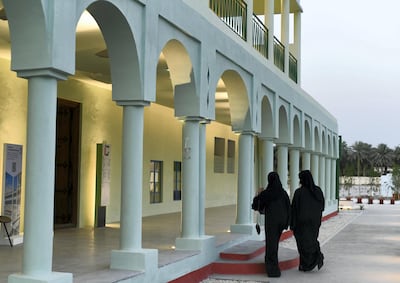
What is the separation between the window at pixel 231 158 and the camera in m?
26.5

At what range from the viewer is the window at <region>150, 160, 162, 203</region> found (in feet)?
60.2

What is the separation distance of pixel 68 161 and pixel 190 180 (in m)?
5.19

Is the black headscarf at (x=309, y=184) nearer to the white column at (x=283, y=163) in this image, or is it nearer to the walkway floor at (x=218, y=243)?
the walkway floor at (x=218, y=243)

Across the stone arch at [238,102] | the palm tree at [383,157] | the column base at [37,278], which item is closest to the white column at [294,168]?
the stone arch at [238,102]

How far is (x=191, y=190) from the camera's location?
998cm

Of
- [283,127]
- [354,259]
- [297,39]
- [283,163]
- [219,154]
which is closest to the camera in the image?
[354,259]

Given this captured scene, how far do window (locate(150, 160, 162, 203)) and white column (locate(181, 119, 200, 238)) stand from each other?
329 inches

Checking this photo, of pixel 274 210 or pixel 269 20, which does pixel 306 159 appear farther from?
pixel 274 210

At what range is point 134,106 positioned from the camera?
800cm

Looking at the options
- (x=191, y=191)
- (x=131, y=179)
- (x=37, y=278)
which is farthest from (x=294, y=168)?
(x=37, y=278)

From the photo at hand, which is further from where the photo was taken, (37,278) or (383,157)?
(383,157)

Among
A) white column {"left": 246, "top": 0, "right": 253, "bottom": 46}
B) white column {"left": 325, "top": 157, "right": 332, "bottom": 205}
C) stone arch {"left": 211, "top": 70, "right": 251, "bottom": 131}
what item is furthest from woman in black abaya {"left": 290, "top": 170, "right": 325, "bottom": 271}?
white column {"left": 325, "top": 157, "right": 332, "bottom": 205}

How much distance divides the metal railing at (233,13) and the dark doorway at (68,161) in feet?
13.8

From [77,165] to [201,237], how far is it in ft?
16.8
